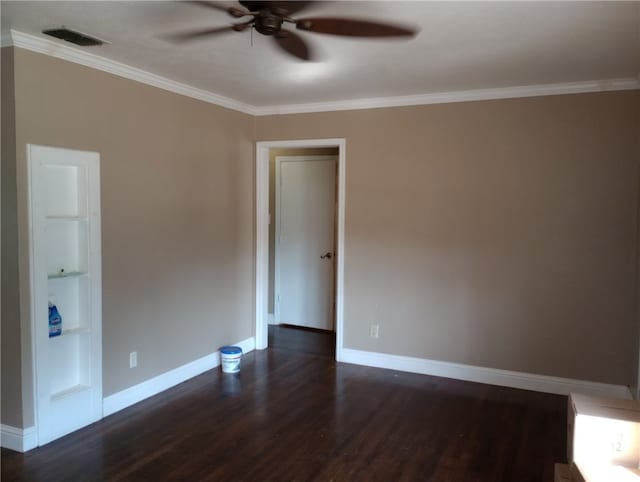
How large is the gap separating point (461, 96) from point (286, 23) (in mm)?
2042

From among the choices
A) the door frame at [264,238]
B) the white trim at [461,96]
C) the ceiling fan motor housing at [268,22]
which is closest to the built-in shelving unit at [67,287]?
the ceiling fan motor housing at [268,22]

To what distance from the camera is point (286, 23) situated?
2602mm

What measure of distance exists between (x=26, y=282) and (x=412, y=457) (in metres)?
2.50

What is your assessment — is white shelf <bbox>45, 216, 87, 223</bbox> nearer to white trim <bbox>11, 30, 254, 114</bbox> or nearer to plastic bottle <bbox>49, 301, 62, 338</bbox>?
plastic bottle <bbox>49, 301, 62, 338</bbox>

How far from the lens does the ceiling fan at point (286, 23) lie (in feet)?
7.14

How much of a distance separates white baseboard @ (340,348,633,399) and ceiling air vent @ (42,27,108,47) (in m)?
3.25

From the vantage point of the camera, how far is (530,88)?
3.88 metres

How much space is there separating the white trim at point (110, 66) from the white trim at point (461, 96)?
616 millimetres

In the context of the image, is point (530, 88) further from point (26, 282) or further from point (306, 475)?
point (26, 282)

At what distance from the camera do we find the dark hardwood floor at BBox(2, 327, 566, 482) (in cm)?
281

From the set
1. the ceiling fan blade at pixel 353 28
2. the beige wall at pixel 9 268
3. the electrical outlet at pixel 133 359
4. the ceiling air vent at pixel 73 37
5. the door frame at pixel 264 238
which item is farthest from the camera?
the door frame at pixel 264 238

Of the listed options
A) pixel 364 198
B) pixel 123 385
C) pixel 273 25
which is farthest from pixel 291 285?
pixel 273 25

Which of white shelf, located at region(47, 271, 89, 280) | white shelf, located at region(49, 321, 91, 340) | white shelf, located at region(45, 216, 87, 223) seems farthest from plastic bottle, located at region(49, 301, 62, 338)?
white shelf, located at region(45, 216, 87, 223)

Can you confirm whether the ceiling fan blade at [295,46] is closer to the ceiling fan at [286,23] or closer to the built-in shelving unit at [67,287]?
the ceiling fan at [286,23]
